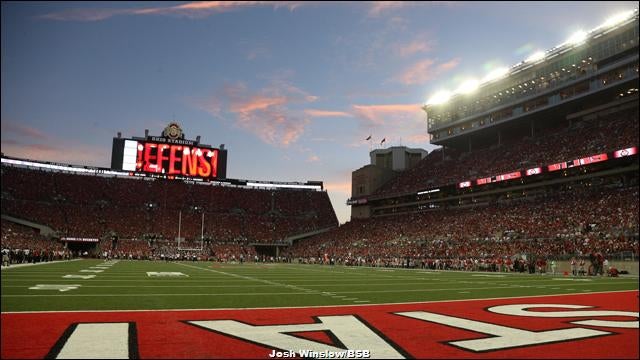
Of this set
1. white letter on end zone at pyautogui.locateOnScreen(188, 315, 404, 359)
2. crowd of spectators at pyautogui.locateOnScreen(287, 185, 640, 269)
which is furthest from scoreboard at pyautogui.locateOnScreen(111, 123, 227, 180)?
white letter on end zone at pyautogui.locateOnScreen(188, 315, 404, 359)

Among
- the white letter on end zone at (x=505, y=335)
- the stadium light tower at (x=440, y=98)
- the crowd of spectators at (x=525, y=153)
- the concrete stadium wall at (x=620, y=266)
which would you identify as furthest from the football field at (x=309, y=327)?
the stadium light tower at (x=440, y=98)

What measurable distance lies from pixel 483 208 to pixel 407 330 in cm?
4856

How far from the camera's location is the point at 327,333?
6.93 metres

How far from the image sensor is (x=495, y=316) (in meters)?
9.09

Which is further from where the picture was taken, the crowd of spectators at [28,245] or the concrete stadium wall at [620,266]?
the crowd of spectators at [28,245]

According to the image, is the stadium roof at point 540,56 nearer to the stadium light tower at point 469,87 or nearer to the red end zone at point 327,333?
the stadium light tower at point 469,87

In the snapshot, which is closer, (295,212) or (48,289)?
(48,289)

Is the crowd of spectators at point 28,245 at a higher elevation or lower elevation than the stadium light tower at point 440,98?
lower

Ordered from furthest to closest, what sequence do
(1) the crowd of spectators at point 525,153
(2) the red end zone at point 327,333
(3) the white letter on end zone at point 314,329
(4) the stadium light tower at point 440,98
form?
(4) the stadium light tower at point 440,98 < (1) the crowd of spectators at point 525,153 < (3) the white letter on end zone at point 314,329 < (2) the red end zone at point 327,333

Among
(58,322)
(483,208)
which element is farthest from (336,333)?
(483,208)

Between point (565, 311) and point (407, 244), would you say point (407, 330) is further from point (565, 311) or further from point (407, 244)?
point (407, 244)

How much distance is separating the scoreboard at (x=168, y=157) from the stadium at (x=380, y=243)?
0.55 ft

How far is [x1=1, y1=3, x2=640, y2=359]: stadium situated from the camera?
22.5ft

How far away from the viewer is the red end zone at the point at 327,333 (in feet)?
18.7
